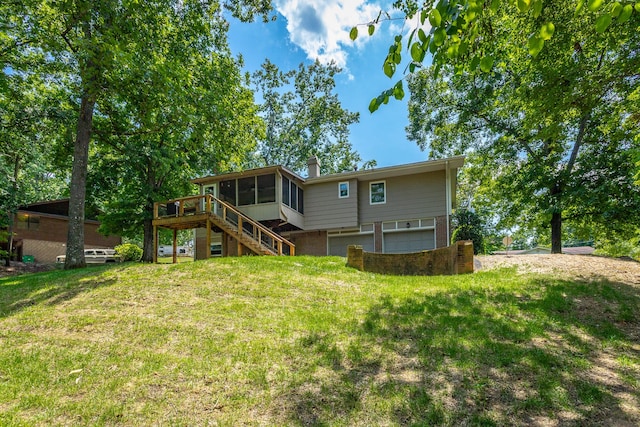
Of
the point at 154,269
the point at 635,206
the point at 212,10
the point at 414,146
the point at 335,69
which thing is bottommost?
the point at 154,269

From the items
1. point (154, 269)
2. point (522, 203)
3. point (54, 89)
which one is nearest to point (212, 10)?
point (54, 89)

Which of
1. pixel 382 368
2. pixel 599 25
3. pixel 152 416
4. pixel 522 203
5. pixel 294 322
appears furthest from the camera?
pixel 522 203

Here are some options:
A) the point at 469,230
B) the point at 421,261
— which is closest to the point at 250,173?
the point at 421,261

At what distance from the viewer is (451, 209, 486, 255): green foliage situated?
1864 centimetres

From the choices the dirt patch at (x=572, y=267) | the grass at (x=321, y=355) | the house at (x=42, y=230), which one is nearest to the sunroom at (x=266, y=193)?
the dirt patch at (x=572, y=267)

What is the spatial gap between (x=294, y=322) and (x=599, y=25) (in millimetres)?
4590

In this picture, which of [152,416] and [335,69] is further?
[335,69]

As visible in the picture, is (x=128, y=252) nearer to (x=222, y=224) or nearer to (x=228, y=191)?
(x=228, y=191)

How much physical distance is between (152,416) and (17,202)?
1866 cm

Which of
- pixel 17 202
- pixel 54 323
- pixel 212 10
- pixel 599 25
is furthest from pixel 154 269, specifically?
pixel 17 202

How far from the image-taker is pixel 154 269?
28.7 ft

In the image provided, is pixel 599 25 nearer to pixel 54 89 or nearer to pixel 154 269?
pixel 154 269

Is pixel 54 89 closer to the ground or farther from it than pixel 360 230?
farther from it

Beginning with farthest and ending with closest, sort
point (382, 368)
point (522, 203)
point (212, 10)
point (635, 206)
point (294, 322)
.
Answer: point (522, 203)
point (212, 10)
point (635, 206)
point (294, 322)
point (382, 368)
